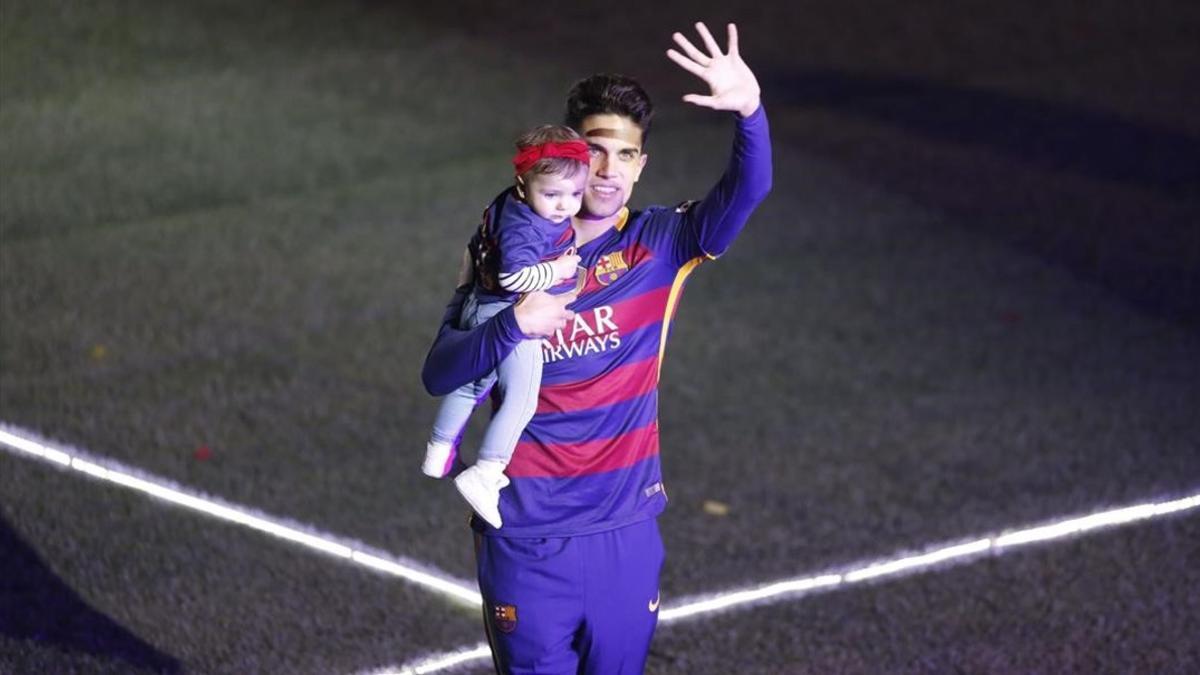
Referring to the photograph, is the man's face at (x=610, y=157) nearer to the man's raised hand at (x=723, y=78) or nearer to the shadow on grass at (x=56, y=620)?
the man's raised hand at (x=723, y=78)

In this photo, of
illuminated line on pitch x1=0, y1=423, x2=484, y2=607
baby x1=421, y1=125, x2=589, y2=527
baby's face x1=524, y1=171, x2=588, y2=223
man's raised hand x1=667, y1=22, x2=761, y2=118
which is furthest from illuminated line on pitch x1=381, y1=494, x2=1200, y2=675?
man's raised hand x1=667, y1=22, x2=761, y2=118

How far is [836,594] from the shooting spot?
21.5 ft

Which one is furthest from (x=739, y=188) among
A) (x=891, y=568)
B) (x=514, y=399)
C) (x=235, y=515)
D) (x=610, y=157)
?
(x=235, y=515)

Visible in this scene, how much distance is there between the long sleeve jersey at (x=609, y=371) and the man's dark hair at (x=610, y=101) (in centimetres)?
25

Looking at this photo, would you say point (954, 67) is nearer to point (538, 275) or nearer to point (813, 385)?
point (813, 385)

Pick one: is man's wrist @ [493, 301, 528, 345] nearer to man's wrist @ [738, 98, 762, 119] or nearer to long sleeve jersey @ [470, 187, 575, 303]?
long sleeve jersey @ [470, 187, 575, 303]

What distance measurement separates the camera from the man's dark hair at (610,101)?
4164 mm

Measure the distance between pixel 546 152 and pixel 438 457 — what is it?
88cm

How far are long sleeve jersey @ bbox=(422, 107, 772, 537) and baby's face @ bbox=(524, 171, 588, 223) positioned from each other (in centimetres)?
39

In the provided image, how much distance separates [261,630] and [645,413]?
243cm

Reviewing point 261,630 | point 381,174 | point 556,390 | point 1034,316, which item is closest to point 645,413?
point 556,390

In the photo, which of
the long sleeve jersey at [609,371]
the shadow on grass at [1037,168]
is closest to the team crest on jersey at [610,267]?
the long sleeve jersey at [609,371]

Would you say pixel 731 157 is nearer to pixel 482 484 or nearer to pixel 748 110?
pixel 748 110

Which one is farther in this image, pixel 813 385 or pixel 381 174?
pixel 381 174
